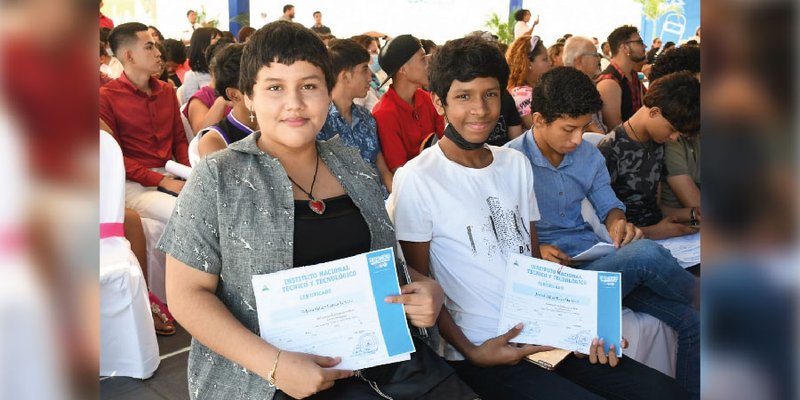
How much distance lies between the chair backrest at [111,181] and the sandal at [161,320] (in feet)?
2.30

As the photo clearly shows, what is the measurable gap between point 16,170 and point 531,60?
511cm

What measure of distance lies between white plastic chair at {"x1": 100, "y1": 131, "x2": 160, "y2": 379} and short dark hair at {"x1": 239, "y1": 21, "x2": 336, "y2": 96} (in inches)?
56.7

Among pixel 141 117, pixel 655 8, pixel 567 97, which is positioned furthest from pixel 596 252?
pixel 655 8

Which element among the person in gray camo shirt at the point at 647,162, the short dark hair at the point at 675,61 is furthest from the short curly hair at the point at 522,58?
the person in gray camo shirt at the point at 647,162

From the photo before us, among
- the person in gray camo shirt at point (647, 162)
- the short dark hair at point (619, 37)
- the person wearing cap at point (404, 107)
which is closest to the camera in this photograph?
the person in gray camo shirt at point (647, 162)

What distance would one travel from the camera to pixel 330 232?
1602mm

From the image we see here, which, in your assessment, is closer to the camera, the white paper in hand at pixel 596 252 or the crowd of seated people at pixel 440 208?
the crowd of seated people at pixel 440 208

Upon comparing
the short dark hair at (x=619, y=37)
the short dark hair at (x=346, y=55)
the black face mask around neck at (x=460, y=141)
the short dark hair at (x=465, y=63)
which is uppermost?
the short dark hair at (x=619, y=37)

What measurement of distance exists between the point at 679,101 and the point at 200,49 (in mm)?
4302

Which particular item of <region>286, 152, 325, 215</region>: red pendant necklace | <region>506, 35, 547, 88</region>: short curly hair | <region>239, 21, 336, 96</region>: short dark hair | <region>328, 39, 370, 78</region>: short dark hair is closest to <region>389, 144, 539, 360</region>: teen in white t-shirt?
<region>286, 152, 325, 215</region>: red pendant necklace

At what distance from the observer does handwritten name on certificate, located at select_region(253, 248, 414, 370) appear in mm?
1392

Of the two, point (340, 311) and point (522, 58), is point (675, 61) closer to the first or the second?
point (522, 58)

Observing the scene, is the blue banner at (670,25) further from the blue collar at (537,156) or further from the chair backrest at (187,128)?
the blue collar at (537,156)

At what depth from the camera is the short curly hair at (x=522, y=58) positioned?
16.6 feet
